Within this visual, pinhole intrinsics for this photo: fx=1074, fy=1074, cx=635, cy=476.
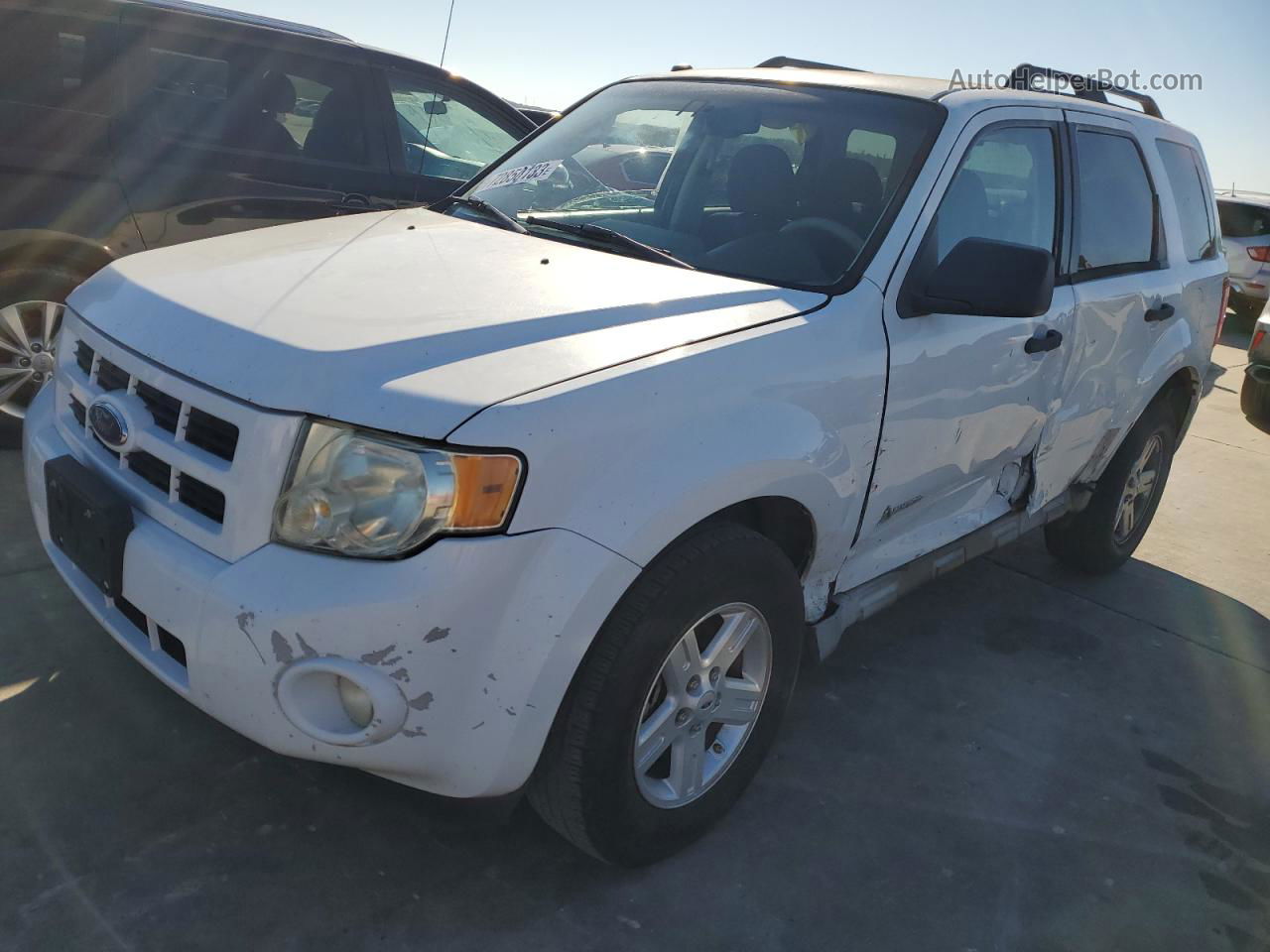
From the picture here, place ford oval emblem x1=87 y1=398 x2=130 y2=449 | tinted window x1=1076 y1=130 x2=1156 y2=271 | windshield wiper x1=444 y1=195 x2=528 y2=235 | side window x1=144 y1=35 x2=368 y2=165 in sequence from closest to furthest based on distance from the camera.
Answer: ford oval emblem x1=87 y1=398 x2=130 y2=449, windshield wiper x1=444 y1=195 x2=528 y2=235, tinted window x1=1076 y1=130 x2=1156 y2=271, side window x1=144 y1=35 x2=368 y2=165

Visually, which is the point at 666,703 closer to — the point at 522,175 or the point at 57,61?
the point at 522,175

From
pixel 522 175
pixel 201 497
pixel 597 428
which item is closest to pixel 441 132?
pixel 522 175

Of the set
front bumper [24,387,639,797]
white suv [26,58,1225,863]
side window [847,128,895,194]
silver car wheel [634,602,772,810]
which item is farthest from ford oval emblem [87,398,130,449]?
side window [847,128,895,194]

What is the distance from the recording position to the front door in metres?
2.74

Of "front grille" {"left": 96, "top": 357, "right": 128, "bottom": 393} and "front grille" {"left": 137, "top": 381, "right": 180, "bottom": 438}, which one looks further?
"front grille" {"left": 96, "top": 357, "right": 128, "bottom": 393}

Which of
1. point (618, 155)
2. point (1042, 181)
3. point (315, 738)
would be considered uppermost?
point (1042, 181)

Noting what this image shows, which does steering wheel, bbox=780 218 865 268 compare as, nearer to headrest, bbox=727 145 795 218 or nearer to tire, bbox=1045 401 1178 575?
headrest, bbox=727 145 795 218

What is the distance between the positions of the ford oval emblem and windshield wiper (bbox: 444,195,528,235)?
1.23m

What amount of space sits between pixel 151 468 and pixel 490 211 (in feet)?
4.71

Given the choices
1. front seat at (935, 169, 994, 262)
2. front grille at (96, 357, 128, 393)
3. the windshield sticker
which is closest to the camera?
front grille at (96, 357, 128, 393)

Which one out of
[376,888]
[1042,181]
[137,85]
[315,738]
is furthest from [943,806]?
[137,85]

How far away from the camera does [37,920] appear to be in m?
2.07

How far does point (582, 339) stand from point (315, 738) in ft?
3.02

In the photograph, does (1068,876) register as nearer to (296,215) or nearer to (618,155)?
(618,155)
